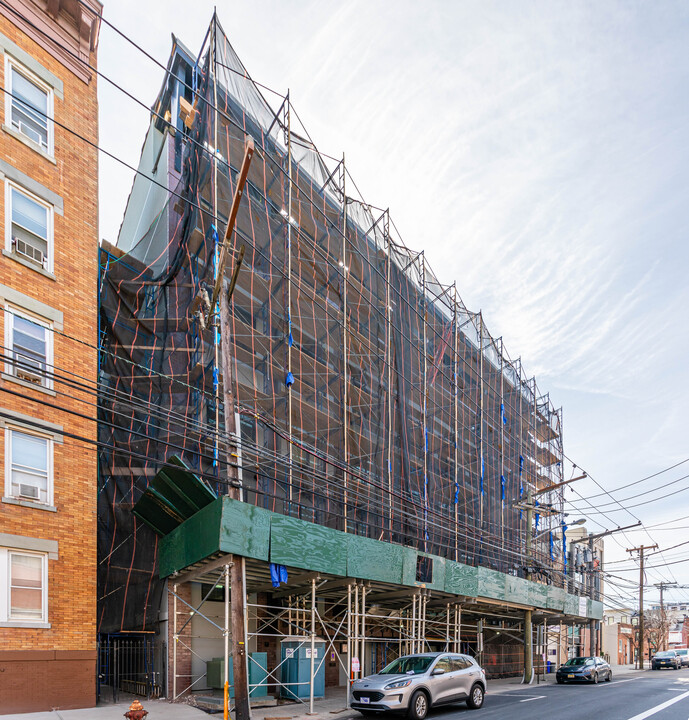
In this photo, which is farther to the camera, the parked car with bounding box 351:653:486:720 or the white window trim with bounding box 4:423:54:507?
the parked car with bounding box 351:653:486:720

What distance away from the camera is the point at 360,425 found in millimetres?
24984

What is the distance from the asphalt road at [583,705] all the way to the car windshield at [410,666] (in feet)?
3.41

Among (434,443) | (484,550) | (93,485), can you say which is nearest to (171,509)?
(93,485)

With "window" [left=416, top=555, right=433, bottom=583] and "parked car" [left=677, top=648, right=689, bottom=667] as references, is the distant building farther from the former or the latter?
"window" [left=416, top=555, right=433, bottom=583]

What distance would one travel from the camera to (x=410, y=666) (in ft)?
53.5

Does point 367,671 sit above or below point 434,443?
below

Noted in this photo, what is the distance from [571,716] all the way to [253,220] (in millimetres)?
16683

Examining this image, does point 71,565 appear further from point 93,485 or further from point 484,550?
point 484,550

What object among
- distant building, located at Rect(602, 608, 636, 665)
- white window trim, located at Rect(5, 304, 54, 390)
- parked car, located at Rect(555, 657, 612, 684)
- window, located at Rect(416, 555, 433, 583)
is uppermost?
white window trim, located at Rect(5, 304, 54, 390)

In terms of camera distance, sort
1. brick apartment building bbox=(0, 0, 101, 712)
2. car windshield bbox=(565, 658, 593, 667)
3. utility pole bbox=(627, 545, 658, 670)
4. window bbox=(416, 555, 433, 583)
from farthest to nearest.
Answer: utility pole bbox=(627, 545, 658, 670) → car windshield bbox=(565, 658, 593, 667) → window bbox=(416, 555, 433, 583) → brick apartment building bbox=(0, 0, 101, 712)

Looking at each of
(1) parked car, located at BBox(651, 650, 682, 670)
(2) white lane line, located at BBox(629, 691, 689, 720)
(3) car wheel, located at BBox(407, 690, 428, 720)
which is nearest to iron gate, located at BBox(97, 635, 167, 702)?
(3) car wheel, located at BBox(407, 690, 428, 720)

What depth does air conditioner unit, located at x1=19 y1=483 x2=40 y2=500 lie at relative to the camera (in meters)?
14.5

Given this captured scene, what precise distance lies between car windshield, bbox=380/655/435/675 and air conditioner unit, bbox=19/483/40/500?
9009 millimetres

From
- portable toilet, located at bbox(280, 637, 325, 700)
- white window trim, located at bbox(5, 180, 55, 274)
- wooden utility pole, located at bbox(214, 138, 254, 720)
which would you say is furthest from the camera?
portable toilet, located at bbox(280, 637, 325, 700)
